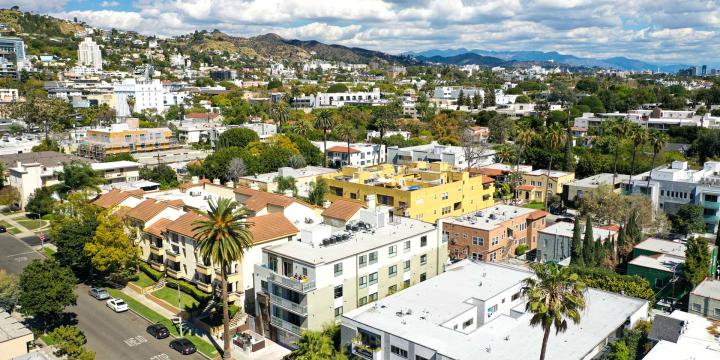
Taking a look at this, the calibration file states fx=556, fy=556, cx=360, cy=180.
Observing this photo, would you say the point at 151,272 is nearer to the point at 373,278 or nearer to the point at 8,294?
the point at 8,294

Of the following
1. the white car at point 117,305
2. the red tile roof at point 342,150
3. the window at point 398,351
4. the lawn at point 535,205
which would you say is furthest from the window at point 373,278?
the red tile roof at point 342,150

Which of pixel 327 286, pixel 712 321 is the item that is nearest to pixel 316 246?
pixel 327 286

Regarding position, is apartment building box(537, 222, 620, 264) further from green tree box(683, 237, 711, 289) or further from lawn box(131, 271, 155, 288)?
lawn box(131, 271, 155, 288)

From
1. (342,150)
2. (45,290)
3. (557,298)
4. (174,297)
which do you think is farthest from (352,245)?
(342,150)

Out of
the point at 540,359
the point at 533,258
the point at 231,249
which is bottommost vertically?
the point at 533,258

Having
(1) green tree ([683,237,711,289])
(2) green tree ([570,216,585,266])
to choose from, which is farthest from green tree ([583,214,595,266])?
(1) green tree ([683,237,711,289])

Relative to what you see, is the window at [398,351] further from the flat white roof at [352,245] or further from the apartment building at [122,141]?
the apartment building at [122,141]

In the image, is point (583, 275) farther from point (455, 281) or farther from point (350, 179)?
point (350, 179)
